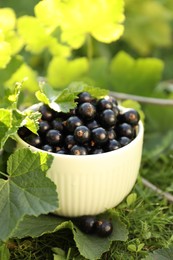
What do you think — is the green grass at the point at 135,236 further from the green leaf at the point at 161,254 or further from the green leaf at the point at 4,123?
the green leaf at the point at 4,123

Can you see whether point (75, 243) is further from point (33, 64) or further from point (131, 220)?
point (33, 64)

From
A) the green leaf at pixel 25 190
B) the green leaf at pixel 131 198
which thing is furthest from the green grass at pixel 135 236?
the green leaf at pixel 25 190

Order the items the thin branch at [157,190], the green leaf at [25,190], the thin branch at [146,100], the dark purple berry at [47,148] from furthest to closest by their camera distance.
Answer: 1. the thin branch at [146,100]
2. the thin branch at [157,190]
3. the dark purple berry at [47,148]
4. the green leaf at [25,190]

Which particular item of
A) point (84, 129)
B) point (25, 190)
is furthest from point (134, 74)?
point (25, 190)

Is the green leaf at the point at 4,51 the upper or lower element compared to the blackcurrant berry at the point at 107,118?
upper

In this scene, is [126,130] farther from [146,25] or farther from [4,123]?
[146,25]

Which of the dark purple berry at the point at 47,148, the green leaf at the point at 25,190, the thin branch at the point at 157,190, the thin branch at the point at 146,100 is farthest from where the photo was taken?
the thin branch at the point at 146,100

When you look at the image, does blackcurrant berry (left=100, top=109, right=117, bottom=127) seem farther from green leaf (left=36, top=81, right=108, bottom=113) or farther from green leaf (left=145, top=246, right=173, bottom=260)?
green leaf (left=145, top=246, right=173, bottom=260)
